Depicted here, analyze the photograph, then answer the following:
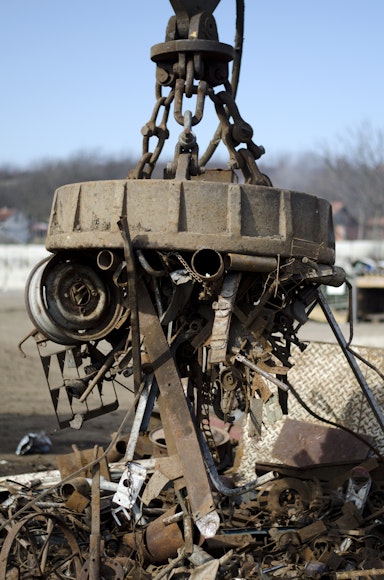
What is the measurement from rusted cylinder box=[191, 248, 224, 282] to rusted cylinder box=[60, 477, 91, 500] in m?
1.87

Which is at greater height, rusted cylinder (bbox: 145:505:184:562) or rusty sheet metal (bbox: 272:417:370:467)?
rusted cylinder (bbox: 145:505:184:562)

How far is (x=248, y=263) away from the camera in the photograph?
525 centimetres

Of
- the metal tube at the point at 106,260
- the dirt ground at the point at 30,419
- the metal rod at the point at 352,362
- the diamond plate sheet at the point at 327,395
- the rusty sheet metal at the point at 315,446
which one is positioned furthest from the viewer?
the dirt ground at the point at 30,419

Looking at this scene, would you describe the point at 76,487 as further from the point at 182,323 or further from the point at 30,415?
the point at 30,415

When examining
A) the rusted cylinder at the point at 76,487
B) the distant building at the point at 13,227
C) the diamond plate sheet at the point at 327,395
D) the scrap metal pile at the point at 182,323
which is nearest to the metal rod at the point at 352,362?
the scrap metal pile at the point at 182,323

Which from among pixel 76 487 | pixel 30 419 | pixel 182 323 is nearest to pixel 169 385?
pixel 182 323

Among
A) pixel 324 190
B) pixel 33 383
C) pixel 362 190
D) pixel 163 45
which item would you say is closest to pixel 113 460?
pixel 163 45

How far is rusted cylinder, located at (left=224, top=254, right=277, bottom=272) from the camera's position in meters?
5.22

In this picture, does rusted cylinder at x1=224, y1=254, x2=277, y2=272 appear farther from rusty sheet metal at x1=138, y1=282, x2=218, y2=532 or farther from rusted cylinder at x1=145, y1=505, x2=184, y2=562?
rusted cylinder at x1=145, y1=505, x2=184, y2=562

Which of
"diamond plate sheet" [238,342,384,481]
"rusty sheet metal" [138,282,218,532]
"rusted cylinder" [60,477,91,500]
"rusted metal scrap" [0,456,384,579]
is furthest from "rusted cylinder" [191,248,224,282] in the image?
"diamond plate sheet" [238,342,384,481]

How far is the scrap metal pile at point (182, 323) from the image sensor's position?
5.23 metres

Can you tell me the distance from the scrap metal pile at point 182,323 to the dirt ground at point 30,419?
1711 millimetres

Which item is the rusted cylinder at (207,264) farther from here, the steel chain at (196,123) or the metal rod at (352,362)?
the metal rod at (352,362)

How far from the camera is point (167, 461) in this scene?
17.7 ft
